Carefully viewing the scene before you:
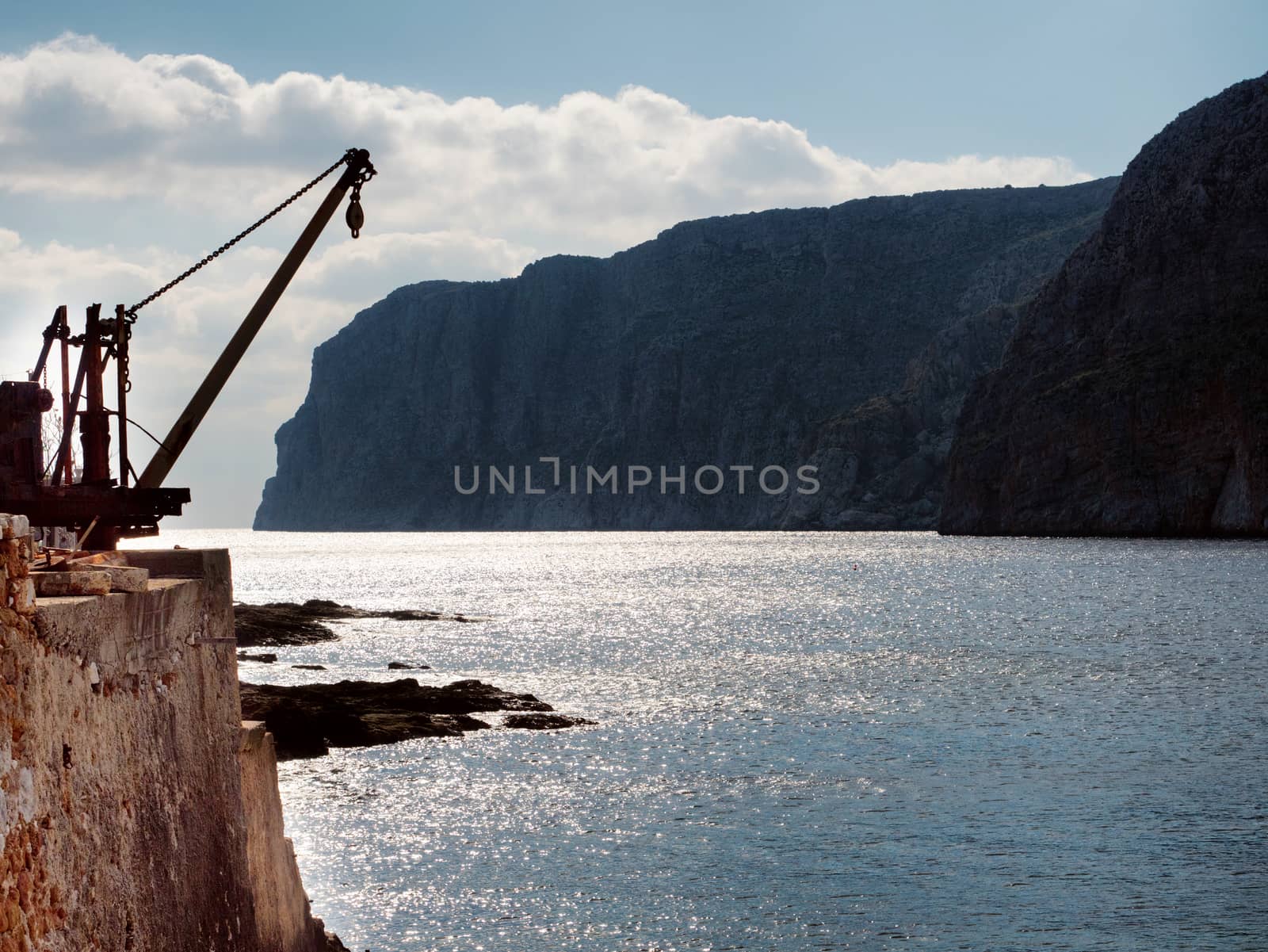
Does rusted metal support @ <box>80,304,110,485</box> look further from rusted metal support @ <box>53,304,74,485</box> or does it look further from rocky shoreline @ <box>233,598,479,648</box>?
rocky shoreline @ <box>233,598,479,648</box>

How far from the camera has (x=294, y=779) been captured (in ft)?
98.1

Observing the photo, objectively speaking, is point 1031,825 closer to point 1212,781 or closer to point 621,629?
point 1212,781

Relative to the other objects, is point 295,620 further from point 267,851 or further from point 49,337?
point 267,851

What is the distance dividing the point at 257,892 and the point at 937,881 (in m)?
13.7

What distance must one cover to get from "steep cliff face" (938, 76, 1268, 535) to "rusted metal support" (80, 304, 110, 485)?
460 feet

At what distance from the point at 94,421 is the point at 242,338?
4014 millimetres

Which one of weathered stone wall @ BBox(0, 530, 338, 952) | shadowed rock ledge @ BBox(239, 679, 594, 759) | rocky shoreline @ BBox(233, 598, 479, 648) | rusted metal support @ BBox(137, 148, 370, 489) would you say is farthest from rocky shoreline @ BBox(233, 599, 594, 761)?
rocky shoreline @ BBox(233, 598, 479, 648)

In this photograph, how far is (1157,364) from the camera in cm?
15125

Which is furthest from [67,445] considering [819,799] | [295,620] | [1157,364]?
[1157,364]

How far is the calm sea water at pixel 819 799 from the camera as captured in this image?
19656 mm

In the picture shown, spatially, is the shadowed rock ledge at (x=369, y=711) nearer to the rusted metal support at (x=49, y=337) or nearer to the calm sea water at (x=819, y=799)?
the calm sea water at (x=819, y=799)

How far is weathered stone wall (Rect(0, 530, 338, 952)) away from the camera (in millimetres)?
6340

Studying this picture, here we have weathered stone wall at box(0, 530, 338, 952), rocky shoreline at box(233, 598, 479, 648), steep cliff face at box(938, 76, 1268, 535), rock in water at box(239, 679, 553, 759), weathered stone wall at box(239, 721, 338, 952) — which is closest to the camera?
weathered stone wall at box(0, 530, 338, 952)

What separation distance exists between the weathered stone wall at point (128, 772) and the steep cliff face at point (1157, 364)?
145177mm
